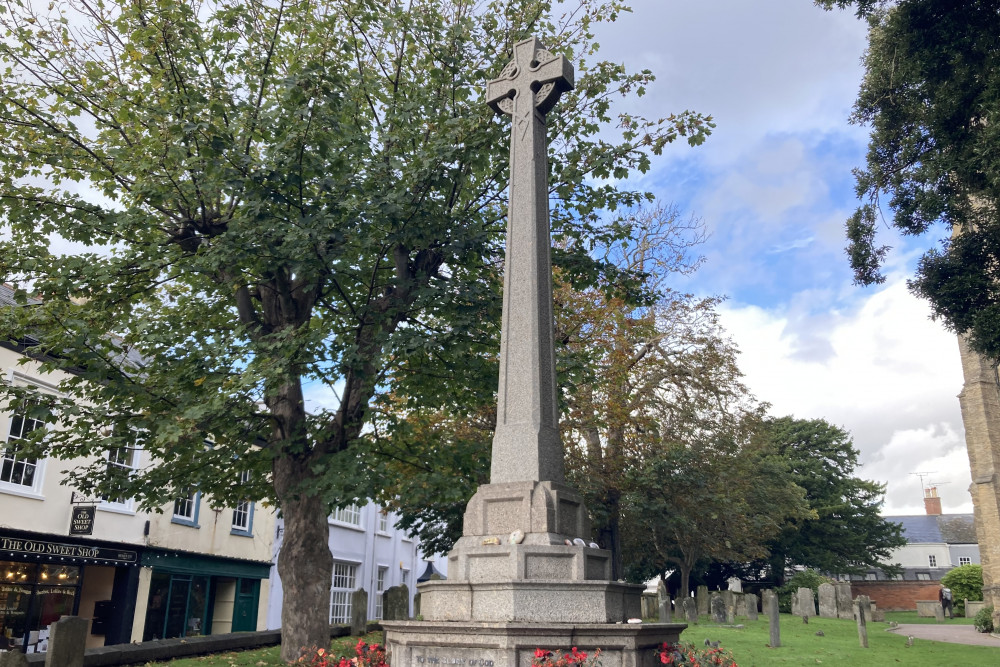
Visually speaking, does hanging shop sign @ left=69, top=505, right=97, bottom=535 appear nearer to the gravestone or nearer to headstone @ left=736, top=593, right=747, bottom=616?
headstone @ left=736, top=593, right=747, bottom=616

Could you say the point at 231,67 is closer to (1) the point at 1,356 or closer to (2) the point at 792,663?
(1) the point at 1,356

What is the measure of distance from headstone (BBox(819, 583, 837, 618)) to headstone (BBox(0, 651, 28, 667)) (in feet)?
108

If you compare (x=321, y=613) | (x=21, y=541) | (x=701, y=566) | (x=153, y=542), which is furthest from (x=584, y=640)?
(x=701, y=566)

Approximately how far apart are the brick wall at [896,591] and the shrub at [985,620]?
2690 centimetres

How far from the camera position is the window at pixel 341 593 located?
27.9 metres

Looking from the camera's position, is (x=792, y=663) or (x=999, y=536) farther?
(x=999, y=536)

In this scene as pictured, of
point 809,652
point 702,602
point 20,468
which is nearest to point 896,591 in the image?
point 702,602

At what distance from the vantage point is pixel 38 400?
10461mm

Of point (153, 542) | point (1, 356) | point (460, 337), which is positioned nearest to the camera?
point (460, 337)

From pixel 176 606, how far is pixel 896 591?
50915 mm

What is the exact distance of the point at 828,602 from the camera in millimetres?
32969

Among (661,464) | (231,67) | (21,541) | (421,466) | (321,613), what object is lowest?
(321,613)

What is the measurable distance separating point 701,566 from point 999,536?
53.3ft

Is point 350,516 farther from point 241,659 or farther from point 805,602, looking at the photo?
point 805,602
